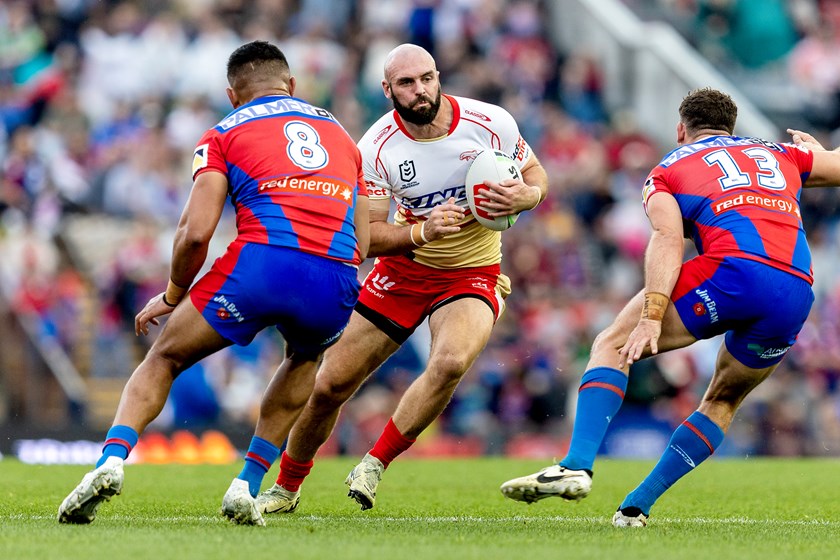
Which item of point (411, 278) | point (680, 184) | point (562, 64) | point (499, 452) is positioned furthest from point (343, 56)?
point (680, 184)

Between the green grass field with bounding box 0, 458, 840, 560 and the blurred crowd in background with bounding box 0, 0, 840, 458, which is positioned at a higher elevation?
the blurred crowd in background with bounding box 0, 0, 840, 458

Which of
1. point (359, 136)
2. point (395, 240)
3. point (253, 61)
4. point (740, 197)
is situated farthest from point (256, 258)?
point (359, 136)

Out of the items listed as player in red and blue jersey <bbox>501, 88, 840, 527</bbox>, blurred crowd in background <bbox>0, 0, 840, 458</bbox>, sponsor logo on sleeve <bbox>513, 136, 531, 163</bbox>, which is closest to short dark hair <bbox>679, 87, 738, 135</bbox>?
player in red and blue jersey <bbox>501, 88, 840, 527</bbox>

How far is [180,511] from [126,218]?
1146 centimetres

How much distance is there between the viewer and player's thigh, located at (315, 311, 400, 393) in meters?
8.91

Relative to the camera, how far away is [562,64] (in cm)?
2295

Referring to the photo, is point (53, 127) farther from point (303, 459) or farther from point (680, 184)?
point (680, 184)

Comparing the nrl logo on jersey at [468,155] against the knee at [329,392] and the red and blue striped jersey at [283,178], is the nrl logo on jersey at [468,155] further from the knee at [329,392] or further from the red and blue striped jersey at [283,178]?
the knee at [329,392]

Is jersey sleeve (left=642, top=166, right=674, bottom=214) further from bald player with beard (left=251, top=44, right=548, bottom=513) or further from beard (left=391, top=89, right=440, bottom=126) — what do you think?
beard (left=391, top=89, right=440, bottom=126)

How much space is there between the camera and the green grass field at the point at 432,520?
6.32 m

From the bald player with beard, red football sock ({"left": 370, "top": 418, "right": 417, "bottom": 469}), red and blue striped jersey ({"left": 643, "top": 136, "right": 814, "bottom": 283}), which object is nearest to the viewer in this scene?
red and blue striped jersey ({"left": 643, "top": 136, "right": 814, "bottom": 283})

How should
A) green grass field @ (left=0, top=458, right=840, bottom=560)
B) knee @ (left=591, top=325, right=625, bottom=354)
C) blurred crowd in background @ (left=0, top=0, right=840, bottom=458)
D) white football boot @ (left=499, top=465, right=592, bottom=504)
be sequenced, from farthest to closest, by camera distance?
1. blurred crowd in background @ (left=0, top=0, right=840, bottom=458)
2. knee @ (left=591, top=325, right=625, bottom=354)
3. white football boot @ (left=499, top=465, right=592, bottom=504)
4. green grass field @ (left=0, top=458, right=840, bottom=560)

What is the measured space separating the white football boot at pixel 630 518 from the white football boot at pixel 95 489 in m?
2.67

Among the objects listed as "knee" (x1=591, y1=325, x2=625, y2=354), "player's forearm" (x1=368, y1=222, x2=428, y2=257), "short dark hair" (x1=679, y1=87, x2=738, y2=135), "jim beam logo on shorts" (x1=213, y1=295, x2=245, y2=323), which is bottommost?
"jim beam logo on shorts" (x1=213, y1=295, x2=245, y2=323)
